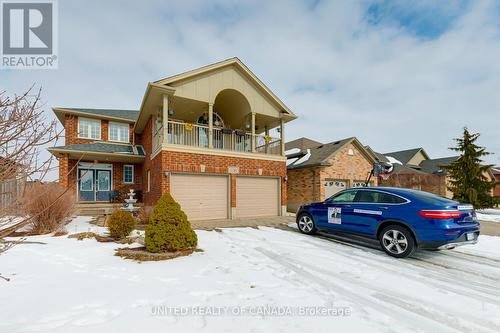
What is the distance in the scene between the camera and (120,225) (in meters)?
6.85

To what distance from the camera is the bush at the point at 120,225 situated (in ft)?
22.4

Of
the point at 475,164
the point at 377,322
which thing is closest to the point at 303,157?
the point at 475,164

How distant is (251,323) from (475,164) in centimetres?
2308

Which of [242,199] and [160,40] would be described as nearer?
[160,40]

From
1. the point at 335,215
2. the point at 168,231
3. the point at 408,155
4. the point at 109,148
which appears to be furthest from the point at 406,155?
the point at 168,231

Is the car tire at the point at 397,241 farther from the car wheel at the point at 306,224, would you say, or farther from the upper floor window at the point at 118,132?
the upper floor window at the point at 118,132

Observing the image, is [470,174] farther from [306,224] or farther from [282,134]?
[306,224]

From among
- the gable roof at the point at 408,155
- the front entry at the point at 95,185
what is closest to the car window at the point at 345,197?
the front entry at the point at 95,185

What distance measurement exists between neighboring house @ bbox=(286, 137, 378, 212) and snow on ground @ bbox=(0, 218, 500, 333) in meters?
8.83

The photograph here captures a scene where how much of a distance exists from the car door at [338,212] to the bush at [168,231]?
3982mm

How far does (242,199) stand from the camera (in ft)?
39.1

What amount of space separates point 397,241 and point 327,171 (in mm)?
9472

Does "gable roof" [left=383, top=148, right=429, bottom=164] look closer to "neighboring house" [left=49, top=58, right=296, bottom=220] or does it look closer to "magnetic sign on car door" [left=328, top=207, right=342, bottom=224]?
"neighboring house" [left=49, top=58, right=296, bottom=220]

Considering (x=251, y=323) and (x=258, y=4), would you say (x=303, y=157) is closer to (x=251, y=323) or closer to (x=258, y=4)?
(x=258, y=4)
